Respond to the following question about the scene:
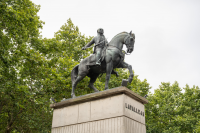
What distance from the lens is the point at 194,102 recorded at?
88.8 ft

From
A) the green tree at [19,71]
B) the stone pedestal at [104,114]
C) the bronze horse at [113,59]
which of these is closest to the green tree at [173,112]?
the green tree at [19,71]

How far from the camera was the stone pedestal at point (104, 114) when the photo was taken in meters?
7.73

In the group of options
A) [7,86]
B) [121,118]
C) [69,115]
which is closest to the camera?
[121,118]

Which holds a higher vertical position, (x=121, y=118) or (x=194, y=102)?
(x=194, y=102)

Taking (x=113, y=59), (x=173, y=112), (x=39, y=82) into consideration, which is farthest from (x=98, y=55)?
(x=173, y=112)

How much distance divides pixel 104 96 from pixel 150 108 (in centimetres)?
2007

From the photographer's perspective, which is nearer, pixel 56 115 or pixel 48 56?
pixel 56 115

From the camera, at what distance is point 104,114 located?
812 centimetres

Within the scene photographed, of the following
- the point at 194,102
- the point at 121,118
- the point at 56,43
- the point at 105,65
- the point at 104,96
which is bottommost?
the point at 121,118

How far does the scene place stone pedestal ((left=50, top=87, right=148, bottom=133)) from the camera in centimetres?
773

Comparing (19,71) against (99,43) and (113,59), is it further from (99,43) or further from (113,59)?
(113,59)

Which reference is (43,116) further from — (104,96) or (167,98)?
(167,98)

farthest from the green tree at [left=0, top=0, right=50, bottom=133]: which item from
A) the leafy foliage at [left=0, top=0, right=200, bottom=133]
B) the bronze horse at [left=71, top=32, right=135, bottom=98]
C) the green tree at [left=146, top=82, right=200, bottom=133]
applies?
the green tree at [left=146, top=82, right=200, bottom=133]

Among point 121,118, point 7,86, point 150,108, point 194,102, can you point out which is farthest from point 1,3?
point 194,102
